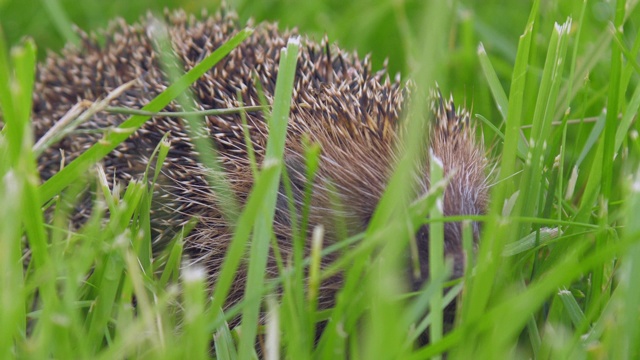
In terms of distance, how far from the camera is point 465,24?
477cm

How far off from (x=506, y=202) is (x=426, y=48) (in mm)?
1401

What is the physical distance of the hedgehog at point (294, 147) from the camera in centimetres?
337

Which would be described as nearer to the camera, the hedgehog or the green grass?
the green grass

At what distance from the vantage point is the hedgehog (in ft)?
11.0

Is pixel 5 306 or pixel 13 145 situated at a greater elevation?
pixel 13 145

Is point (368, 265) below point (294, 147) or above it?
below

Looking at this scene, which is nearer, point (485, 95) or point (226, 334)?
point (226, 334)

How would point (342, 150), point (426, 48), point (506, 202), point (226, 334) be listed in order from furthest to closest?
point (342, 150)
point (506, 202)
point (226, 334)
point (426, 48)

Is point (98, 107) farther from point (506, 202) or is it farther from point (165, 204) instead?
point (506, 202)

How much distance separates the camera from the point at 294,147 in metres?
3.51

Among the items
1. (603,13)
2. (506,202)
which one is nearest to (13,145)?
(506,202)

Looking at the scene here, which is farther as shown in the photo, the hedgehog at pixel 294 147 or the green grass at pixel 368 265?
the hedgehog at pixel 294 147

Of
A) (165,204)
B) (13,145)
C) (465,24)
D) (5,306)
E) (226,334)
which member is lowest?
(226,334)

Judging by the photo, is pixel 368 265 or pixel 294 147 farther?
Result: pixel 294 147
